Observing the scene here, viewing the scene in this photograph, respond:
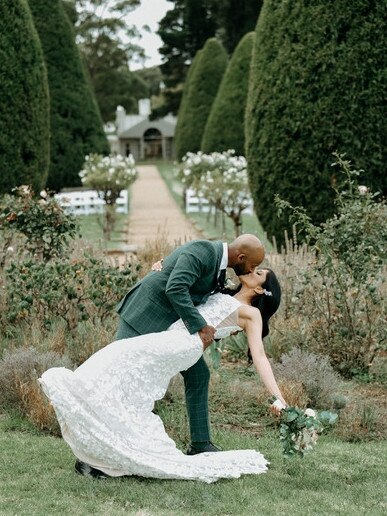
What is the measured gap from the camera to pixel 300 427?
4.00m

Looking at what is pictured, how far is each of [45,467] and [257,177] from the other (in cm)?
748

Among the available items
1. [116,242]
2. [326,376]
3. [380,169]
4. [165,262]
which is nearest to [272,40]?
[380,169]

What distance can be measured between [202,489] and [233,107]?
21.7 metres

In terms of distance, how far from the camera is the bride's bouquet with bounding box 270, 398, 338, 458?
3.98 m

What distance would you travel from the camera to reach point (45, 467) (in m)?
4.40

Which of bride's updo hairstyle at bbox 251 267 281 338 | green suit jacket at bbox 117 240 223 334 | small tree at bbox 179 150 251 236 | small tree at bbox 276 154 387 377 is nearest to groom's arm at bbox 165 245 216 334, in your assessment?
green suit jacket at bbox 117 240 223 334

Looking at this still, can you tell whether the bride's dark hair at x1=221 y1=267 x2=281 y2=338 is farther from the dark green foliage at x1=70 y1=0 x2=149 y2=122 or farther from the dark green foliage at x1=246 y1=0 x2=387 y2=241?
the dark green foliage at x1=70 y1=0 x2=149 y2=122

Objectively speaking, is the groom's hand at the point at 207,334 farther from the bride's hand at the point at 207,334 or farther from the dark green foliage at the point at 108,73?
the dark green foliage at the point at 108,73

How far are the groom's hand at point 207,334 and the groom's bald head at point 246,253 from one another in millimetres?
362

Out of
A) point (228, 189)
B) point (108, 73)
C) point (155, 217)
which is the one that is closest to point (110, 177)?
point (228, 189)

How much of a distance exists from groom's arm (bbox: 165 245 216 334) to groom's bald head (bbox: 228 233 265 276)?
126mm

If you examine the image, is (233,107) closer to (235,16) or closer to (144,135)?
(235,16)

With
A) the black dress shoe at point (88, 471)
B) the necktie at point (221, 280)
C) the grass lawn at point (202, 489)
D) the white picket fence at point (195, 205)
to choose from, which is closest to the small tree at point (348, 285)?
the grass lawn at point (202, 489)

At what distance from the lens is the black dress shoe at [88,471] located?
167 inches
